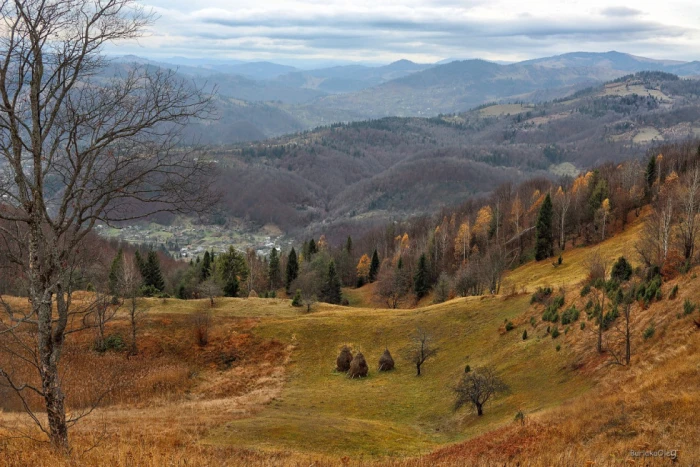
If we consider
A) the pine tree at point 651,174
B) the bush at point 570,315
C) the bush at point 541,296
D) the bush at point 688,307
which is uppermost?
the pine tree at point 651,174

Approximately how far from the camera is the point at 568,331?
33.5 m

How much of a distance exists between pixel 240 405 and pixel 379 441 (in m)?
11.2

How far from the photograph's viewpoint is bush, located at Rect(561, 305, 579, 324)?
3447cm

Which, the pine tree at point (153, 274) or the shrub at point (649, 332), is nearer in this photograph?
the shrub at point (649, 332)

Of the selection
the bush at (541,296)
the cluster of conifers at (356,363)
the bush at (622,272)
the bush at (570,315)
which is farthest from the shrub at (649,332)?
the cluster of conifers at (356,363)

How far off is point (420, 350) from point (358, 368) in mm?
5623

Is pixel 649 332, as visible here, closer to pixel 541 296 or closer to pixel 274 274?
pixel 541 296

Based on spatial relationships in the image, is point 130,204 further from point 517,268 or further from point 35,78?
point 517,268

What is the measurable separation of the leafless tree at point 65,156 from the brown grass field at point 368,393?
329 cm

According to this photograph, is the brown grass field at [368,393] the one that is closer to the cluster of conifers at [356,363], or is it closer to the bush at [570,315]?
the bush at [570,315]

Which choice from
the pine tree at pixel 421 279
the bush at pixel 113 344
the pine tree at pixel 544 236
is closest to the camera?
the bush at pixel 113 344

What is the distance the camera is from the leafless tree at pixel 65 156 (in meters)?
9.02

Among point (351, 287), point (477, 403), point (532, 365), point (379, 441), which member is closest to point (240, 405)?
point (379, 441)

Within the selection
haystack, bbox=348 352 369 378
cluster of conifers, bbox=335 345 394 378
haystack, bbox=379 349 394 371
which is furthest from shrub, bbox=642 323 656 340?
haystack, bbox=348 352 369 378
